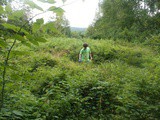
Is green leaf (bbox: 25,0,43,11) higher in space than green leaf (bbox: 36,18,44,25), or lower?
higher

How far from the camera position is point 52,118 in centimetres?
324

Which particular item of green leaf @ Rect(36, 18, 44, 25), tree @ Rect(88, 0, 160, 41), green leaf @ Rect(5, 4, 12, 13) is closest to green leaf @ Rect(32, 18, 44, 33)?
green leaf @ Rect(36, 18, 44, 25)

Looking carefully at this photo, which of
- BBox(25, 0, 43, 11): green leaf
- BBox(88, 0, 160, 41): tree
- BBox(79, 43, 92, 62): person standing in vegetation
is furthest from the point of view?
BBox(88, 0, 160, 41): tree

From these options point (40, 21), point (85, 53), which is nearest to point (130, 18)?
point (85, 53)

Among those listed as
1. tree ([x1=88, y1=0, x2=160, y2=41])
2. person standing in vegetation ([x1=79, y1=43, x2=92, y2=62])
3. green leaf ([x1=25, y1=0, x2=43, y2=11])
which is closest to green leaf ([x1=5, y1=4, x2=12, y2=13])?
green leaf ([x1=25, y1=0, x2=43, y2=11])

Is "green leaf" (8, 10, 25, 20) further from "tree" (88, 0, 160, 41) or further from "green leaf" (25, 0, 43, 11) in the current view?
"tree" (88, 0, 160, 41)

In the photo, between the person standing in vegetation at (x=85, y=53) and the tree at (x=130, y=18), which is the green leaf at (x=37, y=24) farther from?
the tree at (x=130, y=18)

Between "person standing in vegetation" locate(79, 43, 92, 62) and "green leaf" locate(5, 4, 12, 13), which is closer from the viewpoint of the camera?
"green leaf" locate(5, 4, 12, 13)

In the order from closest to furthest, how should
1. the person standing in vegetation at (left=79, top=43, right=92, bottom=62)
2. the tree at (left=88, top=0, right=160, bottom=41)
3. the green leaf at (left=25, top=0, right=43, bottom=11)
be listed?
the green leaf at (left=25, top=0, right=43, bottom=11) < the person standing in vegetation at (left=79, top=43, right=92, bottom=62) < the tree at (left=88, top=0, right=160, bottom=41)

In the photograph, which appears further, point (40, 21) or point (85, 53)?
point (85, 53)

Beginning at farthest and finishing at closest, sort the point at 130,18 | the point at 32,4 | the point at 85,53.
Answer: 1. the point at 130,18
2. the point at 85,53
3. the point at 32,4

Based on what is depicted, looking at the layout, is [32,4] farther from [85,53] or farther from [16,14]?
[85,53]

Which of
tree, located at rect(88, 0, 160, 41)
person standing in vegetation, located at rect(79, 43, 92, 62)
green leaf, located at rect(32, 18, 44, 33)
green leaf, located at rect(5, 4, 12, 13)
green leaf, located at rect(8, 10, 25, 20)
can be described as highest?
tree, located at rect(88, 0, 160, 41)

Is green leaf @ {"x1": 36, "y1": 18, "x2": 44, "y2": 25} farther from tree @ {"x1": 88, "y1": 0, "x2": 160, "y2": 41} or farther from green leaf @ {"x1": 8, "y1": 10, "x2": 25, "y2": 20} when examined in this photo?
tree @ {"x1": 88, "y1": 0, "x2": 160, "y2": 41}
